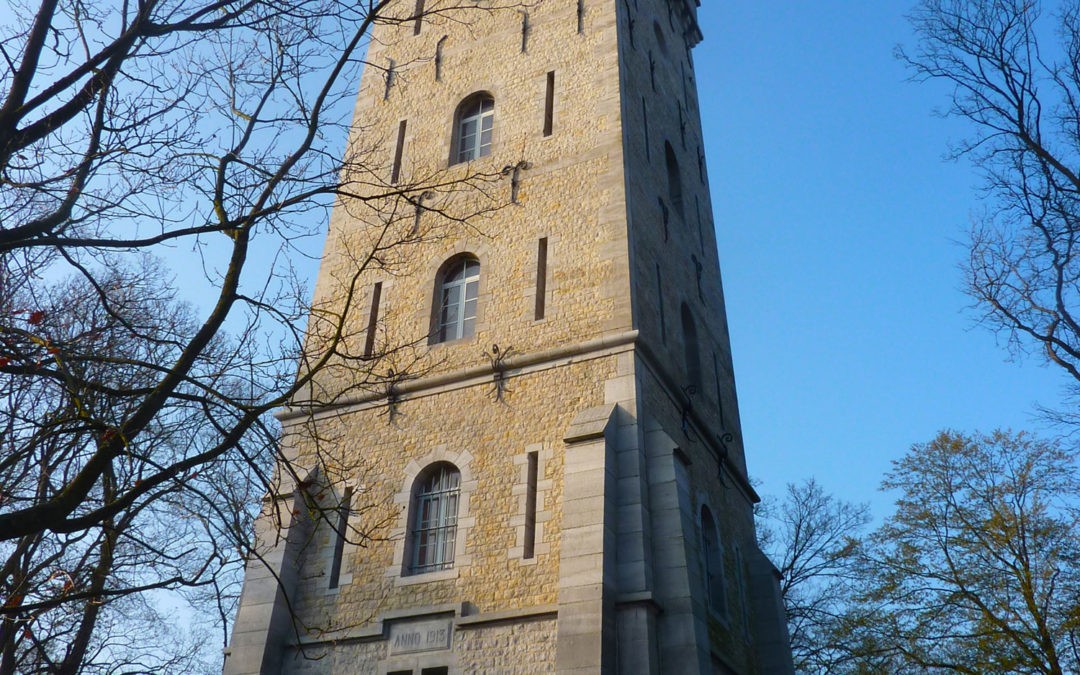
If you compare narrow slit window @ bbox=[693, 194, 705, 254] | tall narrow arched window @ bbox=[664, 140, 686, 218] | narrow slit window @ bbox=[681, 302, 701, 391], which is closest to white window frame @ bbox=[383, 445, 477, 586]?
narrow slit window @ bbox=[681, 302, 701, 391]

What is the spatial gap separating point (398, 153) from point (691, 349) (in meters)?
7.31

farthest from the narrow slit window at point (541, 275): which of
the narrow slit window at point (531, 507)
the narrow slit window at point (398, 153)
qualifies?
the narrow slit window at point (398, 153)

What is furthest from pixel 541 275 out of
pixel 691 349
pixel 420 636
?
pixel 420 636

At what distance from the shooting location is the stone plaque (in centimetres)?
1232

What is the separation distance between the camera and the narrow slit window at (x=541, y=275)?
1500 centimetres

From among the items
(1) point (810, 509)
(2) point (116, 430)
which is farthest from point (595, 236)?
(1) point (810, 509)

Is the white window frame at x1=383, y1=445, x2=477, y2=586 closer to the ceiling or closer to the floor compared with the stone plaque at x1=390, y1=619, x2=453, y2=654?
closer to the ceiling

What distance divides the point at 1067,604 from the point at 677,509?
33.1 ft

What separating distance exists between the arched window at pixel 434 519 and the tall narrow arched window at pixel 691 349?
5.45 metres

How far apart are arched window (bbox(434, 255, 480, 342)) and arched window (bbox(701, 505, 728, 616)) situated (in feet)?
16.8

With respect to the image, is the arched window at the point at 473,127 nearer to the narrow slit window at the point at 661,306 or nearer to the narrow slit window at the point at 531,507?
the narrow slit window at the point at 661,306

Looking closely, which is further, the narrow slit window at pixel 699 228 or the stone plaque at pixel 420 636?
the narrow slit window at pixel 699 228

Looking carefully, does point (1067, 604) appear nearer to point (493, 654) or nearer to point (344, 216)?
point (493, 654)

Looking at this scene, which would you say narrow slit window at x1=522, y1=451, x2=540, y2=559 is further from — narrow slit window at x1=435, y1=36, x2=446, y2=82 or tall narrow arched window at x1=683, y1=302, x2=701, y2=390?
narrow slit window at x1=435, y1=36, x2=446, y2=82
